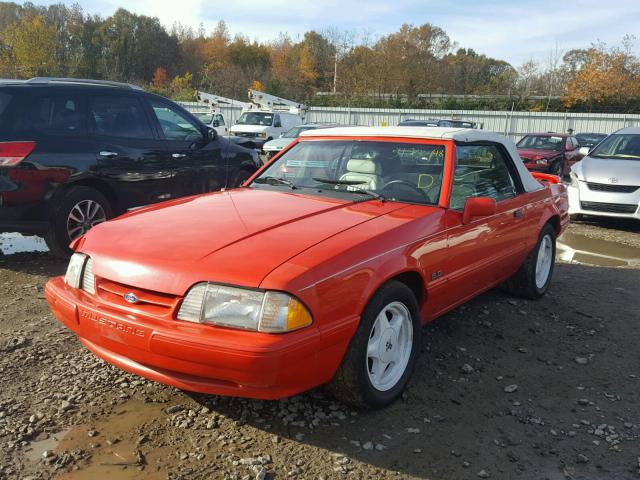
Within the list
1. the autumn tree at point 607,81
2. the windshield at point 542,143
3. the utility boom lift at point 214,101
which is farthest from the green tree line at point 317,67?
the windshield at point 542,143

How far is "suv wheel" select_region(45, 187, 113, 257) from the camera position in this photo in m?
5.59

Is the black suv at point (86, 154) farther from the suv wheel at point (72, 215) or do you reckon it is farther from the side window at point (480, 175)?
the side window at point (480, 175)

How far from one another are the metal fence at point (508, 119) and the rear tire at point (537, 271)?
27.8 metres

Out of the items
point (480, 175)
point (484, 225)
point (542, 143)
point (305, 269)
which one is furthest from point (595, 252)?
point (542, 143)

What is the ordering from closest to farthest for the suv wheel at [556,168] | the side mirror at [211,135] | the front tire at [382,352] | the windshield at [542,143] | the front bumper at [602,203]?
1. the front tire at [382,352]
2. the side mirror at [211,135]
3. the front bumper at [602,203]
4. the suv wheel at [556,168]
5. the windshield at [542,143]

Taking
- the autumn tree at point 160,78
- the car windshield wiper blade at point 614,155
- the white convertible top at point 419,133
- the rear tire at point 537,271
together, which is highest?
the autumn tree at point 160,78

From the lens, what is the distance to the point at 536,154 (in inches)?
614

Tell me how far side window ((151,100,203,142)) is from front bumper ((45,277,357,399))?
14.3 feet

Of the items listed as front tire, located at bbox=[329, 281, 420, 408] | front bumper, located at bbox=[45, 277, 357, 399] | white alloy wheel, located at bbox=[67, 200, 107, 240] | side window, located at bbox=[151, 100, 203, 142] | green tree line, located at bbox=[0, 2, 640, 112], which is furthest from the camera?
green tree line, located at bbox=[0, 2, 640, 112]

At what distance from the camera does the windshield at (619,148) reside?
9.59 m

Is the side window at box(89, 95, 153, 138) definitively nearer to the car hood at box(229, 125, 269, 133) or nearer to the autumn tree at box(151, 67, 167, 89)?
the car hood at box(229, 125, 269, 133)

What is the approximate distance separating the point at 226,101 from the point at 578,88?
93.3 feet

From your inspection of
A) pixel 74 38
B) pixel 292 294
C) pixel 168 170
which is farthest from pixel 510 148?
pixel 74 38

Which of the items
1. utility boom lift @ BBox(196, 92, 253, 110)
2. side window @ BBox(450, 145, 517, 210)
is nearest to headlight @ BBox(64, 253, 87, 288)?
side window @ BBox(450, 145, 517, 210)
